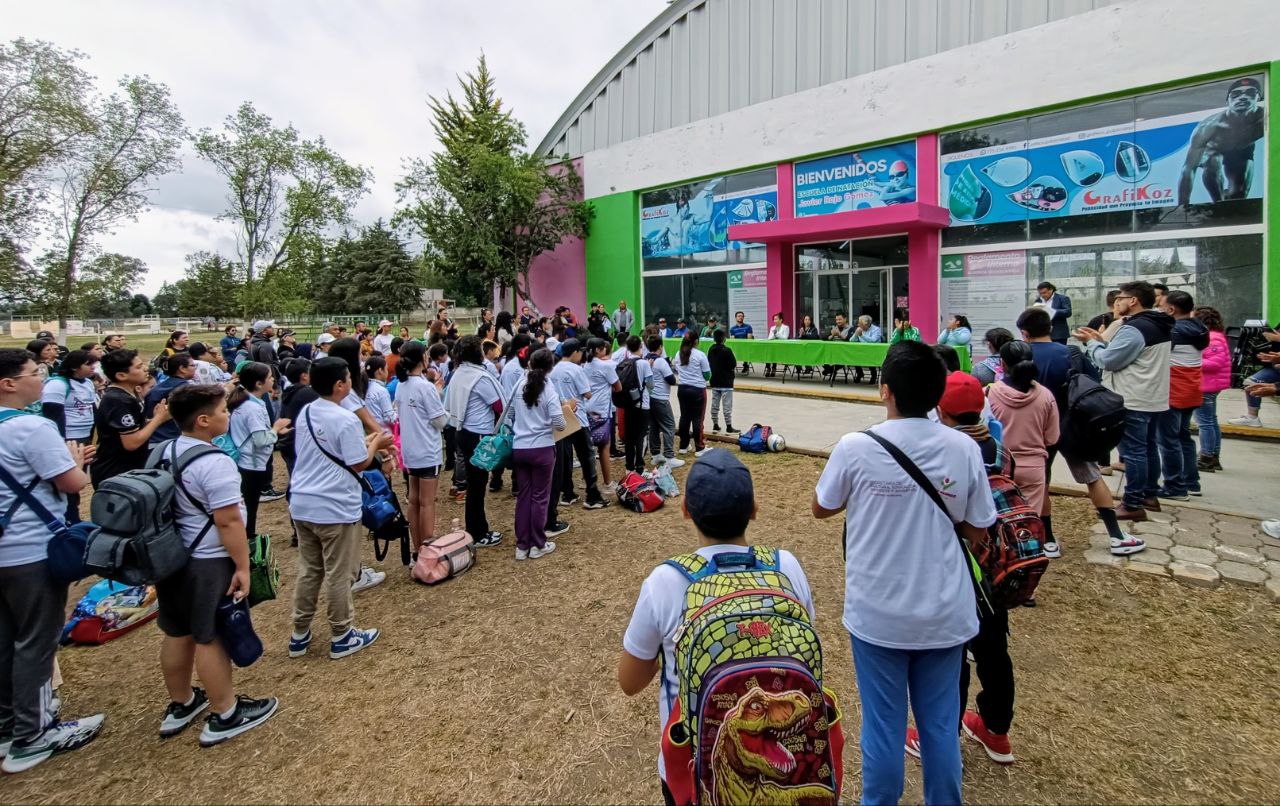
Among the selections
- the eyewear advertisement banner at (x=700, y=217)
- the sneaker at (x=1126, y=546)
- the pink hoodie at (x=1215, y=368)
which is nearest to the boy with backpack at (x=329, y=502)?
the sneaker at (x=1126, y=546)

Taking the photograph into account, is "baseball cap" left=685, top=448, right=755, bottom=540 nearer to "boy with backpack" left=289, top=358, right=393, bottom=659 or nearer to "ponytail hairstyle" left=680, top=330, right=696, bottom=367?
"boy with backpack" left=289, top=358, right=393, bottom=659

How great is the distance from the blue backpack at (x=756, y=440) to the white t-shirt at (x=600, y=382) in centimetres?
255

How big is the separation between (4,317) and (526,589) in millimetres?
30609

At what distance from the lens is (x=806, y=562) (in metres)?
5.15

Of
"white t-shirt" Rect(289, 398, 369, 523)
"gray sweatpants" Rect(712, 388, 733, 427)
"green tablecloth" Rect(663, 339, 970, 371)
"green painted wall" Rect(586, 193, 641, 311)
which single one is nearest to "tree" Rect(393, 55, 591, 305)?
"green painted wall" Rect(586, 193, 641, 311)

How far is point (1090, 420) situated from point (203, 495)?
5.44m

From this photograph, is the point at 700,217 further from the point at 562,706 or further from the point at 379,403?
the point at 562,706

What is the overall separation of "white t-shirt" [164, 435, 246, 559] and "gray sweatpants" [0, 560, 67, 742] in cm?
74

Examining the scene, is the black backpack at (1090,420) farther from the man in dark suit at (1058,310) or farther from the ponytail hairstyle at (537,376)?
the man in dark suit at (1058,310)

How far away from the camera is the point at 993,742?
2805 mm

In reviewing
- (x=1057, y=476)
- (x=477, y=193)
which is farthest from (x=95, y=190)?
(x=1057, y=476)

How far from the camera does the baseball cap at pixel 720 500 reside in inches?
70.0

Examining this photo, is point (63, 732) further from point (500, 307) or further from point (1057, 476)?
point (500, 307)

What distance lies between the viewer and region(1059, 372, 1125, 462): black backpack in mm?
4391
